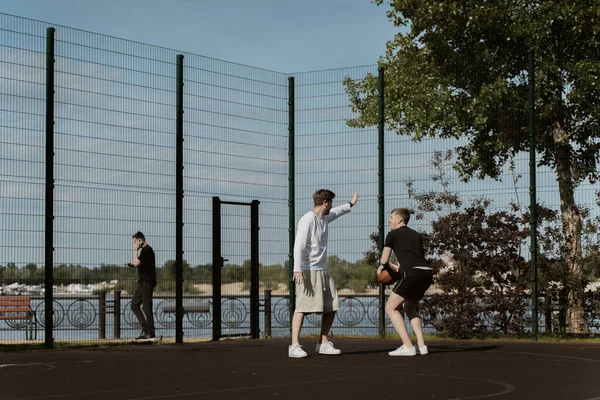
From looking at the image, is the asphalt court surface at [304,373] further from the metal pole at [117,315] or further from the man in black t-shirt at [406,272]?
the metal pole at [117,315]

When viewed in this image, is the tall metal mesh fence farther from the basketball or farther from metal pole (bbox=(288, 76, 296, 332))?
the basketball

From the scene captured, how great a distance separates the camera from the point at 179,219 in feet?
48.9

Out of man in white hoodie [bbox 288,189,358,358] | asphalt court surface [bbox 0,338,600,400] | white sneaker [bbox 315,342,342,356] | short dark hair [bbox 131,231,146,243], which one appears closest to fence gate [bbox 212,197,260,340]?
short dark hair [bbox 131,231,146,243]

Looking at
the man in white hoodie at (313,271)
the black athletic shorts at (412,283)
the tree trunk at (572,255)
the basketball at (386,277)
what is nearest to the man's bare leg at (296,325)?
the man in white hoodie at (313,271)

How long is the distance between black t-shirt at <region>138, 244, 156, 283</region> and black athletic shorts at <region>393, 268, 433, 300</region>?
4506mm

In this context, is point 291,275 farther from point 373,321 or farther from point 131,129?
point 131,129

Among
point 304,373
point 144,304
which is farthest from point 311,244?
point 144,304

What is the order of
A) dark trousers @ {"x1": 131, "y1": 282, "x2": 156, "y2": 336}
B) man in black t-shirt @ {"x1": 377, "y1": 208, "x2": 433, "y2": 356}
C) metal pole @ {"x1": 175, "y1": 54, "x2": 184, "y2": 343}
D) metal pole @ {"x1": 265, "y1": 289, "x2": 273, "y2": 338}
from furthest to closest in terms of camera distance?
metal pole @ {"x1": 265, "y1": 289, "x2": 273, "y2": 338}
dark trousers @ {"x1": 131, "y1": 282, "x2": 156, "y2": 336}
metal pole @ {"x1": 175, "y1": 54, "x2": 184, "y2": 343}
man in black t-shirt @ {"x1": 377, "y1": 208, "x2": 433, "y2": 356}

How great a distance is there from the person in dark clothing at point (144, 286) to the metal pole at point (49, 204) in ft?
4.28

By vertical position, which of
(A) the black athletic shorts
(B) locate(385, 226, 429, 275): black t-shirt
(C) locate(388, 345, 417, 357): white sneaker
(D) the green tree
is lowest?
(C) locate(388, 345, 417, 357): white sneaker

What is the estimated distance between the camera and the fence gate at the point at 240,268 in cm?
1559

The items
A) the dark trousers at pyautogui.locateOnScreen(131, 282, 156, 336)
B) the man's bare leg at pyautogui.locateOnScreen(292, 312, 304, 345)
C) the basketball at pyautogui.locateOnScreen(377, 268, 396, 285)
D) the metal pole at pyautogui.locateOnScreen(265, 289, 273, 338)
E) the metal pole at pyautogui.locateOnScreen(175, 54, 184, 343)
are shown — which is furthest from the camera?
the metal pole at pyautogui.locateOnScreen(265, 289, 273, 338)

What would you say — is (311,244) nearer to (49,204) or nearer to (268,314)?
(49,204)

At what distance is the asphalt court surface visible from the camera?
7.83m
